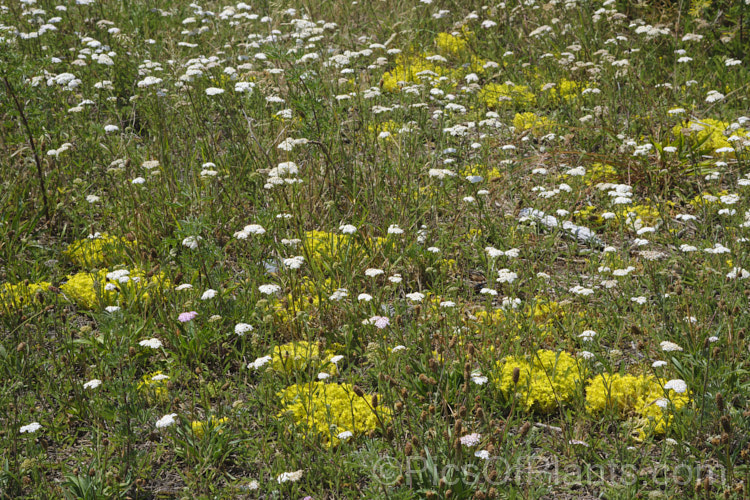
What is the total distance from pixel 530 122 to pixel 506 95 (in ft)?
1.95

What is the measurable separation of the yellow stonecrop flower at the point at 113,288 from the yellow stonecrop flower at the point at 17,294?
167 mm

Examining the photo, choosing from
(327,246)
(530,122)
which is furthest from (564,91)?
(327,246)

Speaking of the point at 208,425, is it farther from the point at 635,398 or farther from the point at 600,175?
the point at 600,175

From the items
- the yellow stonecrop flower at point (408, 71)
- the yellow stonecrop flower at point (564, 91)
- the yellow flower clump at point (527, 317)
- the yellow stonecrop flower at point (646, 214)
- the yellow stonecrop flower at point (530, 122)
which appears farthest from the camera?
the yellow stonecrop flower at point (408, 71)

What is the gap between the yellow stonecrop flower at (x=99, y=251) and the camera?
4.05m

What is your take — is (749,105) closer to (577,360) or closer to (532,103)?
(532,103)

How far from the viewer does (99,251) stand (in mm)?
4047

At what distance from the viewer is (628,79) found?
567cm

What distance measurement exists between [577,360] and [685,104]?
12.1 feet

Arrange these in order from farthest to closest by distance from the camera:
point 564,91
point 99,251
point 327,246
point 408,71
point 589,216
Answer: point 408,71 < point 564,91 < point 589,216 < point 99,251 < point 327,246

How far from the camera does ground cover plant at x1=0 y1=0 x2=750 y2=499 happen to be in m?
2.59

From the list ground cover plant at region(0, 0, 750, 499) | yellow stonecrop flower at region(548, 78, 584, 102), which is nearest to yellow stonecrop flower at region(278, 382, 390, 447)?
ground cover plant at region(0, 0, 750, 499)

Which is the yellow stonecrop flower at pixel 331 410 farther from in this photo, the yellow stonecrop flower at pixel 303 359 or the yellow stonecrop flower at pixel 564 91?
the yellow stonecrop flower at pixel 564 91

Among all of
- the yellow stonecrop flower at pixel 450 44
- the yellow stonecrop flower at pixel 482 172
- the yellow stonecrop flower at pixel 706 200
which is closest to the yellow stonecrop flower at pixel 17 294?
the yellow stonecrop flower at pixel 482 172
